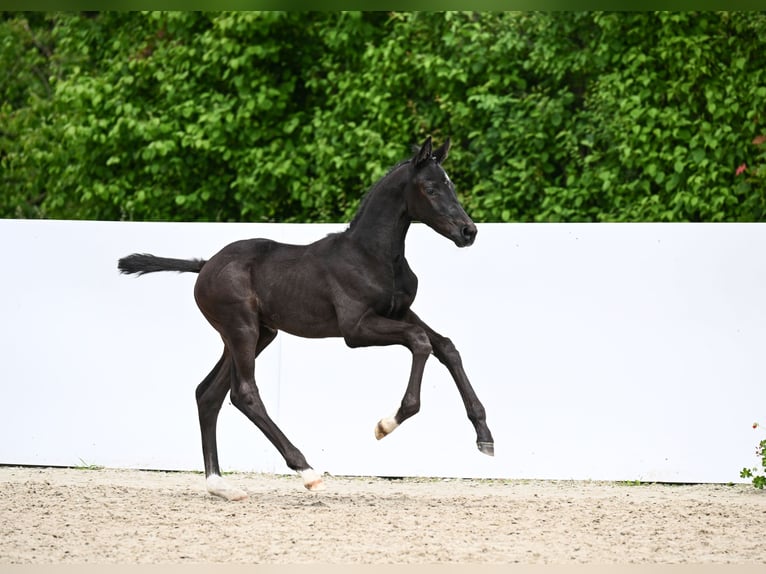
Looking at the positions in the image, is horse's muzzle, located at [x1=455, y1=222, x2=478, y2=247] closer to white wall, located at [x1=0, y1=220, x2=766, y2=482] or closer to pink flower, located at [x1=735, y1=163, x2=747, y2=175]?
white wall, located at [x1=0, y1=220, x2=766, y2=482]

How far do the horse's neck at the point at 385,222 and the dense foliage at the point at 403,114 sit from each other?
21.2ft

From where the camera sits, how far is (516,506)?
6680 mm

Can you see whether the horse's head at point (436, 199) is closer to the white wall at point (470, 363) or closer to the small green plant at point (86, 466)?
the white wall at point (470, 363)

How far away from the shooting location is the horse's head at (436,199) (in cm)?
594

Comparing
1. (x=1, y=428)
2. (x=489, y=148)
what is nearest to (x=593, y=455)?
(x=1, y=428)

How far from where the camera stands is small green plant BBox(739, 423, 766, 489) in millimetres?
Result: 7531

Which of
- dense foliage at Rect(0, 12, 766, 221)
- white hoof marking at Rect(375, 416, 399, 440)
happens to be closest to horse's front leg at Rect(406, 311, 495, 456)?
white hoof marking at Rect(375, 416, 399, 440)

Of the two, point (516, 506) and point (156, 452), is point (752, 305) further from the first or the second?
point (156, 452)

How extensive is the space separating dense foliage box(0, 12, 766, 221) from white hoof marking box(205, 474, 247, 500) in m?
6.81

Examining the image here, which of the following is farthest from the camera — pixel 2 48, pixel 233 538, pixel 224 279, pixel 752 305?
pixel 2 48

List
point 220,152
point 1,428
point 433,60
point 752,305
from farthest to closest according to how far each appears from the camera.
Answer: point 220,152 → point 433,60 → point 1,428 → point 752,305

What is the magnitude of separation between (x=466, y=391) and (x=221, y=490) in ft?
5.69

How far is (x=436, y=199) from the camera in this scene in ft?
19.8

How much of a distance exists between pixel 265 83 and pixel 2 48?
6.30 m
